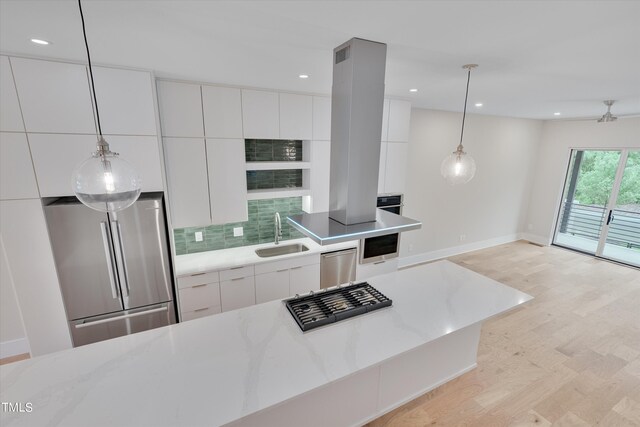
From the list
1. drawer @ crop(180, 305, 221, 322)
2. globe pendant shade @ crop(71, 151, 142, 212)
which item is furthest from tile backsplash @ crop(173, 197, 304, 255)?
globe pendant shade @ crop(71, 151, 142, 212)

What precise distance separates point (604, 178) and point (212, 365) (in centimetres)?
757

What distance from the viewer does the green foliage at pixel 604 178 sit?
→ 5203 mm

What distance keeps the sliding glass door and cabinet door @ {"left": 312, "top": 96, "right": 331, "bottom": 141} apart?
18.7 feet

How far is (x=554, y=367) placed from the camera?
115 inches

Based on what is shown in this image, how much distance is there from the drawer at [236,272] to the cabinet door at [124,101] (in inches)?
62.9

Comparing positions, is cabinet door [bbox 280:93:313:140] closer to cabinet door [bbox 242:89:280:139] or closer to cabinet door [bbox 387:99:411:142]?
cabinet door [bbox 242:89:280:139]

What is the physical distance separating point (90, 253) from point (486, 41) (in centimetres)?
351

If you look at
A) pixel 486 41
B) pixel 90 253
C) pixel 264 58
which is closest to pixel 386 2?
pixel 486 41

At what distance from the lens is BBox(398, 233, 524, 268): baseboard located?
527 centimetres

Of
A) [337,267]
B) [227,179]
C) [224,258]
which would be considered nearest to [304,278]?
[337,267]

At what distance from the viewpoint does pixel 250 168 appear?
3.37 m

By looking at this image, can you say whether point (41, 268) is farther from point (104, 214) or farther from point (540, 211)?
point (540, 211)

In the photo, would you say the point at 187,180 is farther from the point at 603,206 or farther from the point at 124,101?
the point at 603,206

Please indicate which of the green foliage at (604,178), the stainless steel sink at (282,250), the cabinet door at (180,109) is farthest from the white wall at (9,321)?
the green foliage at (604,178)
